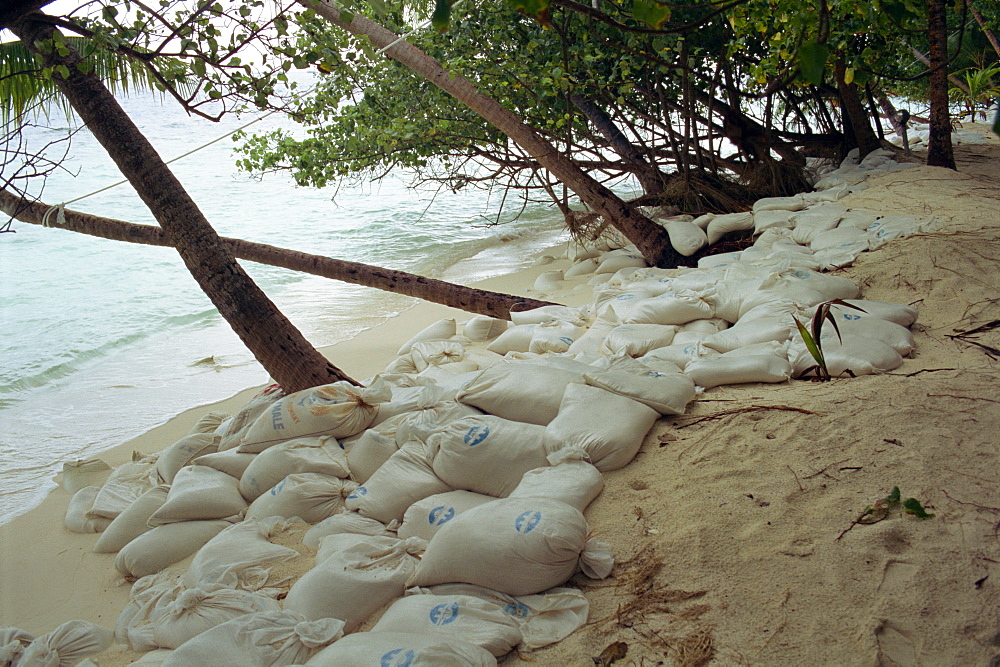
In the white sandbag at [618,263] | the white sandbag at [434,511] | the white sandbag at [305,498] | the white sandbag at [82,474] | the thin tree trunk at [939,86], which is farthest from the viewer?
the white sandbag at [618,263]

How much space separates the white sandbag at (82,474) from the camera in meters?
3.44

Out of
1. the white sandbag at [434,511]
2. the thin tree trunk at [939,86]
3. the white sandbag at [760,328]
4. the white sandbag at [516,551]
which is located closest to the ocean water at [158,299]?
the white sandbag at [434,511]

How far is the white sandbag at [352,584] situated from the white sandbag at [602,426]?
1.86 feet

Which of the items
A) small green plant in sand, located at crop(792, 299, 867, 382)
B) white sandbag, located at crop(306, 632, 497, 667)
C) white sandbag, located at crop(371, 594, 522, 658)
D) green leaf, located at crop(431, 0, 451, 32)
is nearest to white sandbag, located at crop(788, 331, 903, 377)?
small green plant in sand, located at crop(792, 299, 867, 382)

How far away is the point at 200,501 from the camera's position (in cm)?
251

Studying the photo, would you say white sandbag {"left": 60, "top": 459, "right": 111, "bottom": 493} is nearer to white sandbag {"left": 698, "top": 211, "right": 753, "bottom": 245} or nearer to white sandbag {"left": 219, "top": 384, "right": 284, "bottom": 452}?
white sandbag {"left": 219, "top": 384, "right": 284, "bottom": 452}

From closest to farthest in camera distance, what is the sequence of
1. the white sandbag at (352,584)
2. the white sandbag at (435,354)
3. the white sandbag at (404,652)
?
the white sandbag at (404,652) < the white sandbag at (352,584) < the white sandbag at (435,354)

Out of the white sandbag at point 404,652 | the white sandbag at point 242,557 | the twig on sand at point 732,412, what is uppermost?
the twig on sand at point 732,412

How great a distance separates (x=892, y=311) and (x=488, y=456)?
1.86 metres

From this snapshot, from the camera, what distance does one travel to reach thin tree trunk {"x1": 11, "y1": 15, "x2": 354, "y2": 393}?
10.3 feet

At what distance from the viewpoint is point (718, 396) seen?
2.40 metres

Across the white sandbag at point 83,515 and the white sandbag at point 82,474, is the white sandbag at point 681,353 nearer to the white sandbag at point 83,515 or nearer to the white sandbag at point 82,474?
the white sandbag at point 83,515

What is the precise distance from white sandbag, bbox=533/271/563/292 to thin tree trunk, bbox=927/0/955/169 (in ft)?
10.7

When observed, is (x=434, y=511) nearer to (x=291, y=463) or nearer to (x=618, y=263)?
(x=291, y=463)
